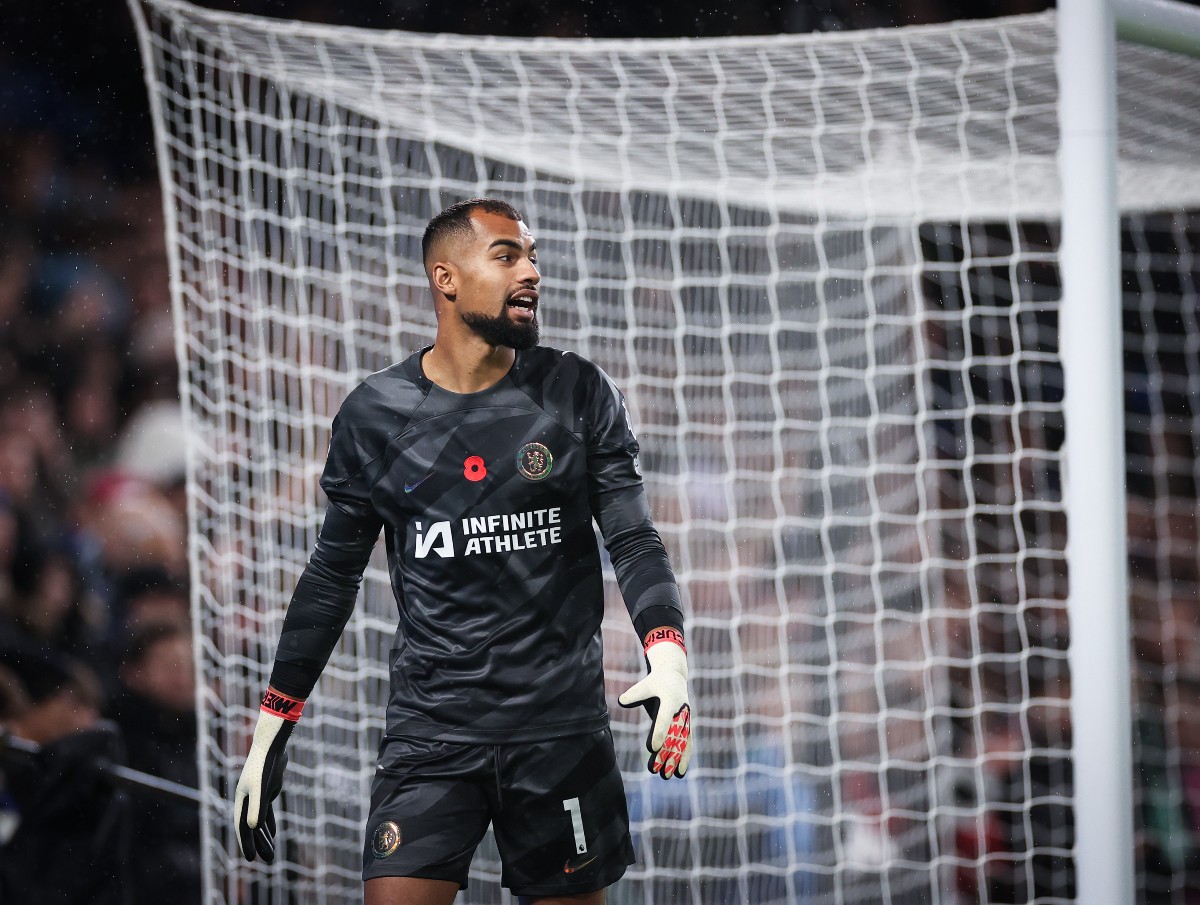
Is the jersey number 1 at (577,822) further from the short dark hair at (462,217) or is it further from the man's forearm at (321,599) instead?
the short dark hair at (462,217)

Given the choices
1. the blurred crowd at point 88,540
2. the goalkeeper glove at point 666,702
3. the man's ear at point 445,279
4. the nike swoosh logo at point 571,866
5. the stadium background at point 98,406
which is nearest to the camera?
the goalkeeper glove at point 666,702

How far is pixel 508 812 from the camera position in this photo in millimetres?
1742

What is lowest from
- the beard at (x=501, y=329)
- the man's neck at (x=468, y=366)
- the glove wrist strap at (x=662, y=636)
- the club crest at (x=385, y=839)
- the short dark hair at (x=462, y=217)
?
the club crest at (x=385, y=839)

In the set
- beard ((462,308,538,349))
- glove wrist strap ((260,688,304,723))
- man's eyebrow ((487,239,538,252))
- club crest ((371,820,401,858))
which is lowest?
club crest ((371,820,401,858))

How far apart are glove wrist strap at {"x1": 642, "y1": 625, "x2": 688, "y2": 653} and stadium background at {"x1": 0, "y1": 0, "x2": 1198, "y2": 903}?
166 cm

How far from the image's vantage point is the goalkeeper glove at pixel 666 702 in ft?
5.29

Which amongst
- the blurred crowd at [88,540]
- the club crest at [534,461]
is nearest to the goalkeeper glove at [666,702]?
Answer: the club crest at [534,461]

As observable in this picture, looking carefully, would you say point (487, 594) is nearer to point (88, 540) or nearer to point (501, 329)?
point (501, 329)

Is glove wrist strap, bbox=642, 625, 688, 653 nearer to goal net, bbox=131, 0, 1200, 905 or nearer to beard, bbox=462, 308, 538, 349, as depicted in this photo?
beard, bbox=462, 308, 538, 349

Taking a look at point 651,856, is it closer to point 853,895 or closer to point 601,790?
point 853,895

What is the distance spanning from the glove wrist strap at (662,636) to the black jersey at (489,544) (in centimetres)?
2

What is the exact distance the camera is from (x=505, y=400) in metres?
1.82

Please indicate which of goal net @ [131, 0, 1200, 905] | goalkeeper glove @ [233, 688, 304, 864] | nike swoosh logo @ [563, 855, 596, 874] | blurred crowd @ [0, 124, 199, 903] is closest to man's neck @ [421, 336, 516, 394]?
goalkeeper glove @ [233, 688, 304, 864]

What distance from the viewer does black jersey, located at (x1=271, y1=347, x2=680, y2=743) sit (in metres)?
1.74
